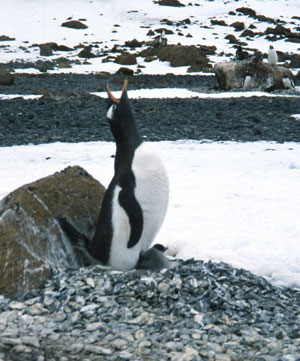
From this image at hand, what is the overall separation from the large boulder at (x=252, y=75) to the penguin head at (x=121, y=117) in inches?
589

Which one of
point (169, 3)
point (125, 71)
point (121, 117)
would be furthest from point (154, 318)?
point (169, 3)

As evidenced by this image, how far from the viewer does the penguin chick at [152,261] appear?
143 inches

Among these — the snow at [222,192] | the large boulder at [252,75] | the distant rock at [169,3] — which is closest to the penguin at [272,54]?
the large boulder at [252,75]

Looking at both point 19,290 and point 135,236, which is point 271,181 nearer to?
point 135,236

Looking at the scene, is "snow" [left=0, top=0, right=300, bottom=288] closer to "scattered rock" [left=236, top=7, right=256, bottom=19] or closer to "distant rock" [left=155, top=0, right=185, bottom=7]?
"scattered rock" [left=236, top=7, right=256, bottom=19]

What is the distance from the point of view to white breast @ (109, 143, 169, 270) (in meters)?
3.54

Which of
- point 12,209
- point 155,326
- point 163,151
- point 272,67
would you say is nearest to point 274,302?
point 155,326

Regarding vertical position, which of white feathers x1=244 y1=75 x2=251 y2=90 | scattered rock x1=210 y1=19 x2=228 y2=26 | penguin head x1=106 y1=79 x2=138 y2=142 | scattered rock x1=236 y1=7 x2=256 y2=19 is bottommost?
white feathers x1=244 y1=75 x2=251 y2=90

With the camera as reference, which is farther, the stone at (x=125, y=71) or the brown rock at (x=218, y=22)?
the brown rock at (x=218, y=22)

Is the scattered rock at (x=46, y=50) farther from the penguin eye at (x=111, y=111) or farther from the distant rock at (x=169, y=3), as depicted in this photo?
the penguin eye at (x=111, y=111)

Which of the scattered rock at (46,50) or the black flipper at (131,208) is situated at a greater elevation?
the black flipper at (131,208)

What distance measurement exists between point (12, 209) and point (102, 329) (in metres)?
1.11

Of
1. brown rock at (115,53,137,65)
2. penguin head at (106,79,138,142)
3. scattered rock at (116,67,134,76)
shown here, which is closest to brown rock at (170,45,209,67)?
brown rock at (115,53,137,65)

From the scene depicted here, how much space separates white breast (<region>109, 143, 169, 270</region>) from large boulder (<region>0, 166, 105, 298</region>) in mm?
381
